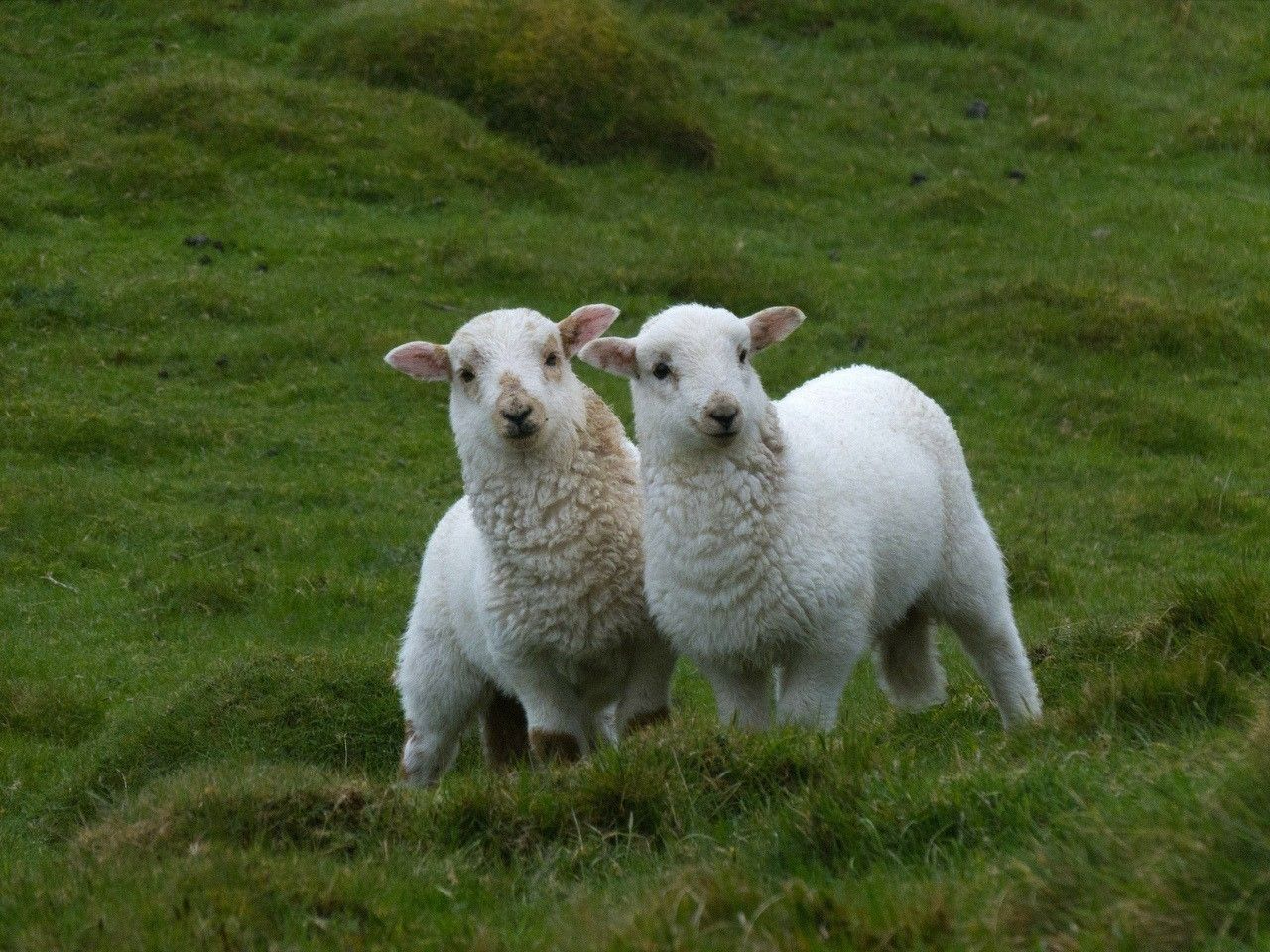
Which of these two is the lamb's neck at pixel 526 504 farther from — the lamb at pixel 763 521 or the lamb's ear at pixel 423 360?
the lamb's ear at pixel 423 360

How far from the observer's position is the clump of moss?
58.7 ft

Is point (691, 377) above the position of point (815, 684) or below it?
above

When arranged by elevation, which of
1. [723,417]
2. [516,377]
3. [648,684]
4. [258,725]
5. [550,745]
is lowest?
[258,725]

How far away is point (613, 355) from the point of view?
7.04m

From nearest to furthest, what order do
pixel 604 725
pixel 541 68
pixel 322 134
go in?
pixel 604 725, pixel 322 134, pixel 541 68

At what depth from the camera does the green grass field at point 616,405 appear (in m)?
4.49

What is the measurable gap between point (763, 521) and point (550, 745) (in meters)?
1.30

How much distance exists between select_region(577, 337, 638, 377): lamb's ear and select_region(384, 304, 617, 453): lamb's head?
269 mm

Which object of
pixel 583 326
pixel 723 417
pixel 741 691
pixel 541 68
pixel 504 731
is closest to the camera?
pixel 723 417

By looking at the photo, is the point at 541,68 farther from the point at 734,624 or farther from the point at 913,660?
the point at 734,624

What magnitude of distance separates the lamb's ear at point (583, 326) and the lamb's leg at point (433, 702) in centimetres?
139

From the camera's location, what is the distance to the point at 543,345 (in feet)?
24.3

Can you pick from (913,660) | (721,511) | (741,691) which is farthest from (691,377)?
(913,660)

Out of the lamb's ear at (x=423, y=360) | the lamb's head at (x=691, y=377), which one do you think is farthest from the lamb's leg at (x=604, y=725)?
the lamb's ear at (x=423, y=360)
